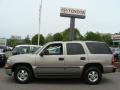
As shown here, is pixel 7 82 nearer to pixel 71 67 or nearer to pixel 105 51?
pixel 71 67

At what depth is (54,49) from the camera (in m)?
12.5

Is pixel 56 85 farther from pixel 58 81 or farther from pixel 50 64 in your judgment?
pixel 58 81

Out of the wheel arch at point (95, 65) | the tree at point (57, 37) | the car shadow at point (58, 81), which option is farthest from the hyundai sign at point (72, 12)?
the tree at point (57, 37)

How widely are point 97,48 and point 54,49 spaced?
1.90m

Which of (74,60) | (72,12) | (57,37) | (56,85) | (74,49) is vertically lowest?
(56,85)

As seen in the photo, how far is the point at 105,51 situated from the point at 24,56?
3.55 metres

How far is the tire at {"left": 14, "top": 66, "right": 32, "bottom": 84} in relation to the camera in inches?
476

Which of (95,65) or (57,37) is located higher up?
(57,37)

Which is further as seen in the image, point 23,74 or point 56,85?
point 23,74

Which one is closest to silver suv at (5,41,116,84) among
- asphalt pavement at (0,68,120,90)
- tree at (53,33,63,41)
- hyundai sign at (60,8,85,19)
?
asphalt pavement at (0,68,120,90)

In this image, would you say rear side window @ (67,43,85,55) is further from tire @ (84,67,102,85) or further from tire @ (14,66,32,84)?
tire @ (14,66,32,84)

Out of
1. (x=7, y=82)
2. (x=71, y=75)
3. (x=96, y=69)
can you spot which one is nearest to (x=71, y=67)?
(x=71, y=75)

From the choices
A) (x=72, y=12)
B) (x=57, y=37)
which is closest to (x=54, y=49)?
(x=72, y=12)

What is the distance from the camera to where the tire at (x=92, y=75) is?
1209 cm
